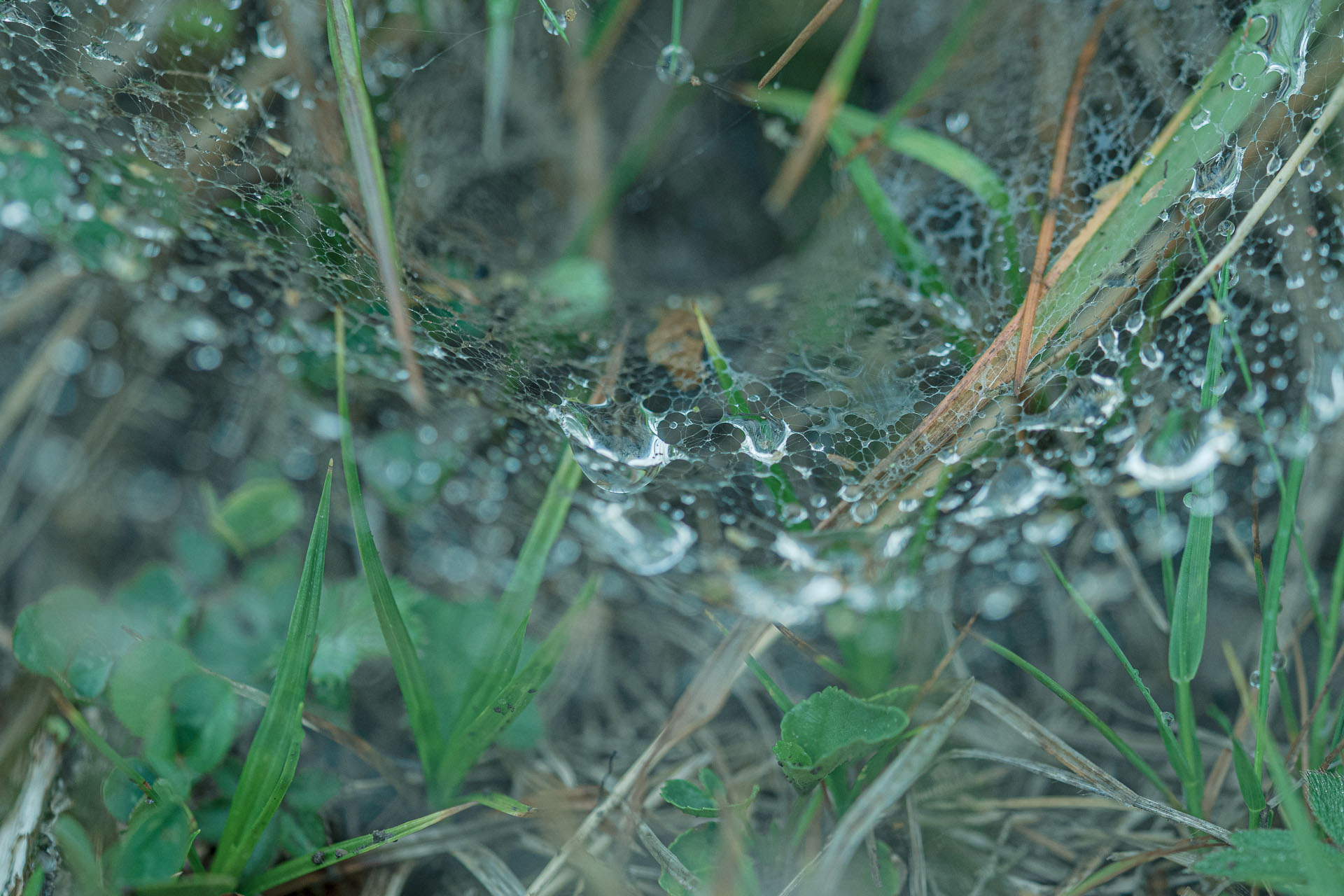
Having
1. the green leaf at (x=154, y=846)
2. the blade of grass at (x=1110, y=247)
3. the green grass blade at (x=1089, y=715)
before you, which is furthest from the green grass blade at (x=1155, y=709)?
the green leaf at (x=154, y=846)

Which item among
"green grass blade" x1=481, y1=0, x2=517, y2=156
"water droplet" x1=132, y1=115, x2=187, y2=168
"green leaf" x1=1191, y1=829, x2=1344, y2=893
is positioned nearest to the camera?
"green leaf" x1=1191, y1=829, x2=1344, y2=893

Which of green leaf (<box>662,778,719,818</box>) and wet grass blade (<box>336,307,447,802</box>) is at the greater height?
wet grass blade (<box>336,307,447,802</box>)

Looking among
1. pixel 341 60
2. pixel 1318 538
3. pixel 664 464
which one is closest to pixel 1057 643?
pixel 1318 538

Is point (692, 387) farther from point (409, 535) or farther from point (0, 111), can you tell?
point (0, 111)

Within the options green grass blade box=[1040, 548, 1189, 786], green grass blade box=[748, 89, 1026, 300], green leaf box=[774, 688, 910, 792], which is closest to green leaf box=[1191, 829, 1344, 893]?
green grass blade box=[1040, 548, 1189, 786]

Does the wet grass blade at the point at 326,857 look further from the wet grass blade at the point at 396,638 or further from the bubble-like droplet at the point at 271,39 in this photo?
the bubble-like droplet at the point at 271,39

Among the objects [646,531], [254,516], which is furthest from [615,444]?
[254,516]

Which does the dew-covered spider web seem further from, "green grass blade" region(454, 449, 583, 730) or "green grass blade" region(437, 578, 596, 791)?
"green grass blade" region(437, 578, 596, 791)
